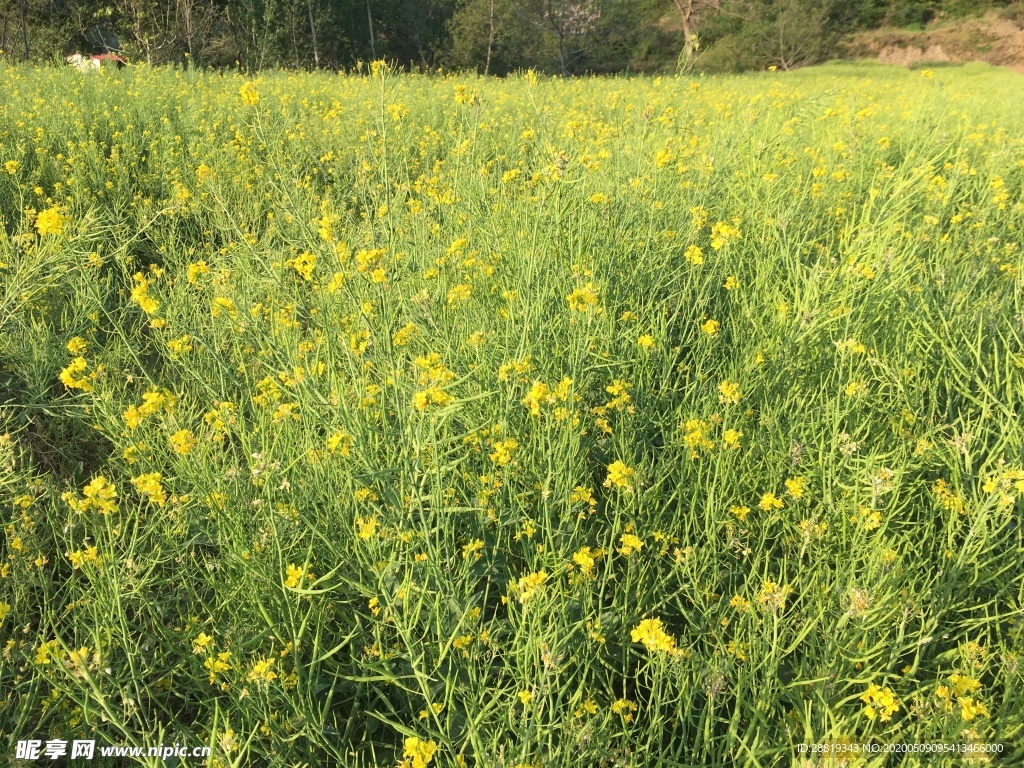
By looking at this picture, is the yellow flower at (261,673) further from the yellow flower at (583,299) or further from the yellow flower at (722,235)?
the yellow flower at (722,235)

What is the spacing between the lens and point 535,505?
1.50m

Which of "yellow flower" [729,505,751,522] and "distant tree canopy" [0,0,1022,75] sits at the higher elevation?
"distant tree canopy" [0,0,1022,75]

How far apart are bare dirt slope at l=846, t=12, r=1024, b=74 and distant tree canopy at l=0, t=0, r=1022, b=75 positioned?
955 mm

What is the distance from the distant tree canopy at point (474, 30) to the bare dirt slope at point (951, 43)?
3.13ft

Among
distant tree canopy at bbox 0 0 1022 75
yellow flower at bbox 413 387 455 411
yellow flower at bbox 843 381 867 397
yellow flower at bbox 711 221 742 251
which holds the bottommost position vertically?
yellow flower at bbox 843 381 867 397

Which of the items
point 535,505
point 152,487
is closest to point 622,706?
point 535,505

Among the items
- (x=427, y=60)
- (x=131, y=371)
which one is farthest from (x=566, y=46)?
(x=131, y=371)

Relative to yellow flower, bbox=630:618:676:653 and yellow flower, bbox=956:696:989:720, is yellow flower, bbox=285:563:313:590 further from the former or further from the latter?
yellow flower, bbox=956:696:989:720

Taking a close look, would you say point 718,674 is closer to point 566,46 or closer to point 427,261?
point 427,261

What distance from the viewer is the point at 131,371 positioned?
7.97 ft

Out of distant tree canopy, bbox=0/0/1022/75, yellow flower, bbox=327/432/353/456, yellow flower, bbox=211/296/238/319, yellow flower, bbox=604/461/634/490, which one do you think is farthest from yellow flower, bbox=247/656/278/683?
distant tree canopy, bbox=0/0/1022/75

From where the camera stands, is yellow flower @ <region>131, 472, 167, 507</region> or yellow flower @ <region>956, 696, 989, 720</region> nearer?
yellow flower @ <region>956, 696, 989, 720</region>

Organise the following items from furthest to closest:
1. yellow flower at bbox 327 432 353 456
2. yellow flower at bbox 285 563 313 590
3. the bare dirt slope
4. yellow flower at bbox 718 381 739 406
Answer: the bare dirt slope
yellow flower at bbox 718 381 739 406
yellow flower at bbox 327 432 353 456
yellow flower at bbox 285 563 313 590

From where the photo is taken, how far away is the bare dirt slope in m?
23.6
